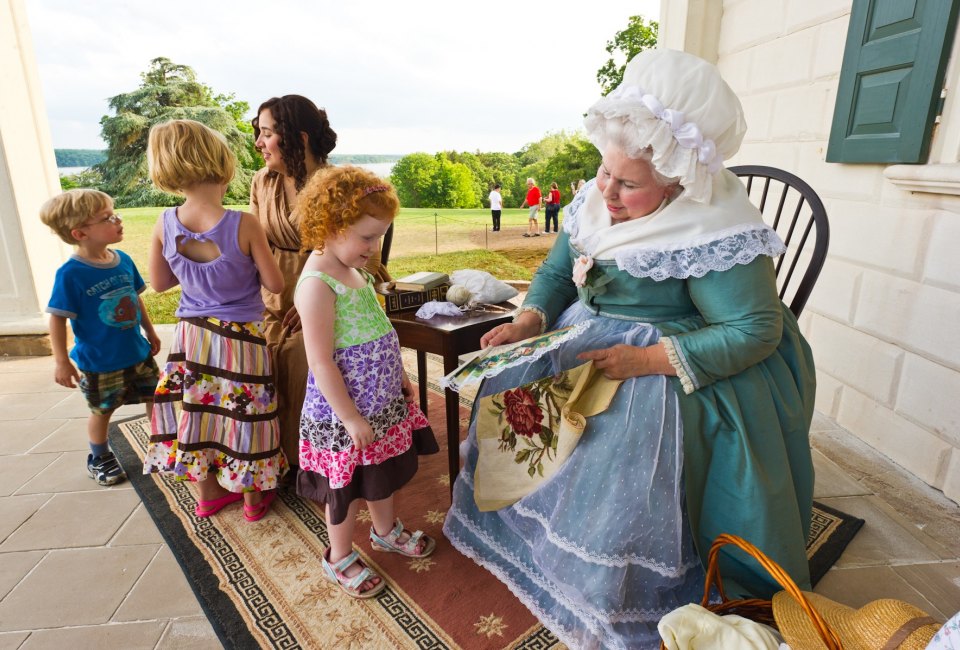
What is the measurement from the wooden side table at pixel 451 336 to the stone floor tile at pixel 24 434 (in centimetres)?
183

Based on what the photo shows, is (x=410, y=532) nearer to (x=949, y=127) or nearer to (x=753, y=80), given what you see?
(x=949, y=127)

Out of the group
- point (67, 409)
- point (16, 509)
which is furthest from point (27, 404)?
point (16, 509)

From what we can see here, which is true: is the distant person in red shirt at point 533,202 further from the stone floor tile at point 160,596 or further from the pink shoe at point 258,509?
the stone floor tile at point 160,596

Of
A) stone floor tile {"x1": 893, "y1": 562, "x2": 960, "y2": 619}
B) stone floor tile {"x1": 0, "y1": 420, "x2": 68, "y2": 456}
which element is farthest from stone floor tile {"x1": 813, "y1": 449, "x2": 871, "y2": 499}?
stone floor tile {"x1": 0, "y1": 420, "x2": 68, "y2": 456}

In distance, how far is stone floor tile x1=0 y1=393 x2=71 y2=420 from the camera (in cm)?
278

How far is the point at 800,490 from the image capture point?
4.96 ft

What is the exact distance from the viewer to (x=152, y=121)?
6148mm

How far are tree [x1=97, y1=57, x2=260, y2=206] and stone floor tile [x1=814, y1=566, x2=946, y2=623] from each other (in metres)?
6.15

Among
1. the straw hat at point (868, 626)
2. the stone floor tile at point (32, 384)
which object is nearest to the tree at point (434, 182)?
the stone floor tile at point (32, 384)

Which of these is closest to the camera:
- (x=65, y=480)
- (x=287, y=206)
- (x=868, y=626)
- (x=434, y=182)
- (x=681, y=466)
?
(x=868, y=626)

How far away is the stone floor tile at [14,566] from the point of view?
167 centimetres

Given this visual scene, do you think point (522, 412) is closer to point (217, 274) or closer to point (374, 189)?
point (374, 189)

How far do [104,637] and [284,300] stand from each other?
1.19 m

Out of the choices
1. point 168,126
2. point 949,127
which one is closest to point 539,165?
point 949,127
